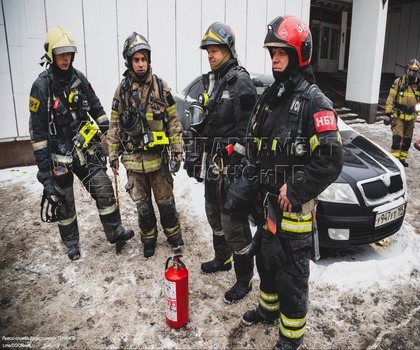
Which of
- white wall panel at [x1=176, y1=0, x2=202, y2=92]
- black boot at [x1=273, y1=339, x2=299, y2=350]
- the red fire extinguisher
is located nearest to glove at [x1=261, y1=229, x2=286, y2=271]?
black boot at [x1=273, y1=339, x2=299, y2=350]

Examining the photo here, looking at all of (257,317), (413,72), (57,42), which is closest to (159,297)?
(257,317)

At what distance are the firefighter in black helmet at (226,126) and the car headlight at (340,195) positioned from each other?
1.06 meters

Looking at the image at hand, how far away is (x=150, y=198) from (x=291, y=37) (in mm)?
2393

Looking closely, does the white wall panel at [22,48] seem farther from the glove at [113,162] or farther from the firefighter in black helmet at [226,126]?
the firefighter in black helmet at [226,126]

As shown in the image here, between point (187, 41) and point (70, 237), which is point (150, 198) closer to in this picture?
point (70, 237)

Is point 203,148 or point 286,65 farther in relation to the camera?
point 203,148

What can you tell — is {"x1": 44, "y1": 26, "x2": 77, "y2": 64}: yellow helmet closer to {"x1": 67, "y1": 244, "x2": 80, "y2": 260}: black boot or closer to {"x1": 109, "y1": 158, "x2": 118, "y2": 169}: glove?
{"x1": 109, "y1": 158, "x2": 118, "y2": 169}: glove

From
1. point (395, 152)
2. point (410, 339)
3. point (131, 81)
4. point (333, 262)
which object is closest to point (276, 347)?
point (410, 339)

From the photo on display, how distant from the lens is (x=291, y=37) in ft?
7.31

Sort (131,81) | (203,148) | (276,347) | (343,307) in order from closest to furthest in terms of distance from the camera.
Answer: (276,347) → (343,307) → (203,148) → (131,81)

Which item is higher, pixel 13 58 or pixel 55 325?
pixel 13 58

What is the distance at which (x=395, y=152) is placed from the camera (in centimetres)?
730

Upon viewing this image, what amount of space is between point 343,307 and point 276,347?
94 centimetres

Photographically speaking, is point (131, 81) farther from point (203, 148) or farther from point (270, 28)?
point (270, 28)
